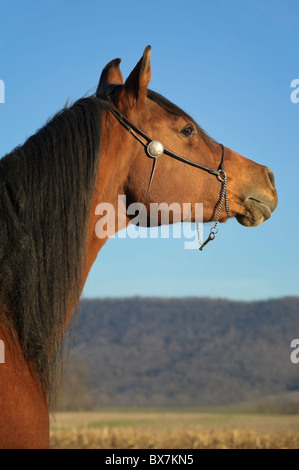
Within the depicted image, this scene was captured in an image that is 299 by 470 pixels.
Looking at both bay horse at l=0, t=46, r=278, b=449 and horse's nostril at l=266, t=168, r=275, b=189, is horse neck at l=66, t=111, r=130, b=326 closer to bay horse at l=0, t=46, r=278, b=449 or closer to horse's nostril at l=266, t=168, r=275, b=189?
bay horse at l=0, t=46, r=278, b=449

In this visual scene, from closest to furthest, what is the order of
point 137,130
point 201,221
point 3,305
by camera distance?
point 3,305
point 137,130
point 201,221

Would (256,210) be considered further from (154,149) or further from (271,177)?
(154,149)

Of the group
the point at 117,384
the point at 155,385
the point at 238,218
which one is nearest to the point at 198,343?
the point at 155,385

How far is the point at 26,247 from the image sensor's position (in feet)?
8.39

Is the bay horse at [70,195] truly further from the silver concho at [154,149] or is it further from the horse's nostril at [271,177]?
the horse's nostril at [271,177]

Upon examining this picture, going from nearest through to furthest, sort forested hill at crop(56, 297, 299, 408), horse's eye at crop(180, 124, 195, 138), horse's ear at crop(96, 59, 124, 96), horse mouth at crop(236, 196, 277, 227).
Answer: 1. horse's eye at crop(180, 124, 195, 138)
2. horse mouth at crop(236, 196, 277, 227)
3. horse's ear at crop(96, 59, 124, 96)
4. forested hill at crop(56, 297, 299, 408)

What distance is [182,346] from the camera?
47312mm

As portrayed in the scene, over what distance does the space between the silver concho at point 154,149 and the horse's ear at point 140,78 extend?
1.25 ft

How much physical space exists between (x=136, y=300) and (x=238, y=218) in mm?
44762

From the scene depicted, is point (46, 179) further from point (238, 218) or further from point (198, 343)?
point (198, 343)

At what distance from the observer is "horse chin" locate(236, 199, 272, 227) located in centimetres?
385

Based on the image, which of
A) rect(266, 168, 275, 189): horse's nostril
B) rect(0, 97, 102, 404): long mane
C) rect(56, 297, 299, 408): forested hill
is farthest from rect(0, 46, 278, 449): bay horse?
rect(56, 297, 299, 408): forested hill

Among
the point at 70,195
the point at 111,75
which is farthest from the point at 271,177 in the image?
the point at 70,195

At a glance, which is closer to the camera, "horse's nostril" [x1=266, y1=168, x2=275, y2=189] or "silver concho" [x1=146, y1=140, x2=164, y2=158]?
"silver concho" [x1=146, y1=140, x2=164, y2=158]
